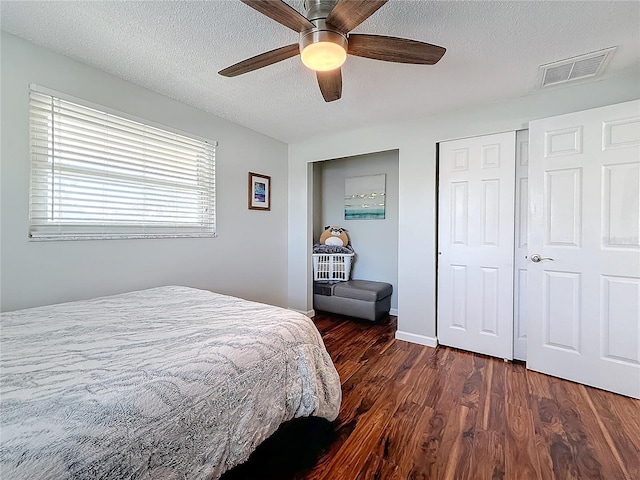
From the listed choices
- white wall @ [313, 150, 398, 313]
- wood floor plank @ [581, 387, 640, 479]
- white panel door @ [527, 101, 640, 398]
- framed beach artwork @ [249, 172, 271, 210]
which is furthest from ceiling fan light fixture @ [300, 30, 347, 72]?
white wall @ [313, 150, 398, 313]

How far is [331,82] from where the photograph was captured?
5.56 feet

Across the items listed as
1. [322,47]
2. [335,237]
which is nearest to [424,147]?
[335,237]

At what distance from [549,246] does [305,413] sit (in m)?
2.24

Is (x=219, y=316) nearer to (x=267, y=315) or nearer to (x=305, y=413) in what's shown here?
(x=267, y=315)

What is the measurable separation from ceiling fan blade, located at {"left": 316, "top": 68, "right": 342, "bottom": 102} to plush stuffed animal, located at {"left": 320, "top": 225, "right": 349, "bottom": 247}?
2.39m

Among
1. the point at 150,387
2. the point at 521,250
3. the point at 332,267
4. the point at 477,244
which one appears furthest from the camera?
the point at 332,267

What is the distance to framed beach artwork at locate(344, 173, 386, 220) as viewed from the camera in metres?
3.94

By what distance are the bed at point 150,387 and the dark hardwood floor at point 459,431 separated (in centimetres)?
24

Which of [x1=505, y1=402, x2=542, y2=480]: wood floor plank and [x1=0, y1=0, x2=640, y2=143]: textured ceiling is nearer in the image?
[x1=505, y1=402, x2=542, y2=480]: wood floor plank

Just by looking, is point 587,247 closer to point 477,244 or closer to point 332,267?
point 477,244

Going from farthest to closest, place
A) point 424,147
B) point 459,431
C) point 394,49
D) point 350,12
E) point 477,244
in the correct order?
point 424,147 → point 477,244 → point 459,431 → point 394,49 → point 350,12

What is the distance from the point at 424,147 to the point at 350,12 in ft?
6.22

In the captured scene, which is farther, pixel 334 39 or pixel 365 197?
pixel 365 197

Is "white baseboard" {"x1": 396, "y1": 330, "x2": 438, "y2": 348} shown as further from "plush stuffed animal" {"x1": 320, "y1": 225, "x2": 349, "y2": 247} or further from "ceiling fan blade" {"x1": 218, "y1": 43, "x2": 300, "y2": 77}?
"ceiling fan blade" {"x1": 218, "y1": 43, "x2": 300, "y2": 77}
